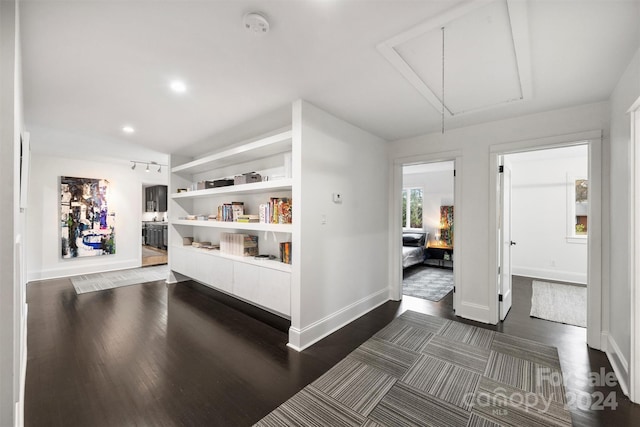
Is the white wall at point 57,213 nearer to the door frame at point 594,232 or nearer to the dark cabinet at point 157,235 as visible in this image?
the dark cabinet at point 157,235

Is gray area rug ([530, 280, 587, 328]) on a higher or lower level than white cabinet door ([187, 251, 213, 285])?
lower

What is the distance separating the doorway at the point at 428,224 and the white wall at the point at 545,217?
1320 mm

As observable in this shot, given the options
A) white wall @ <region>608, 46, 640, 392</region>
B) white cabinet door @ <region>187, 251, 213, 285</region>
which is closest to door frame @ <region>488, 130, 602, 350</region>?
white wall @ <region>608, 46, 640, 392</region>

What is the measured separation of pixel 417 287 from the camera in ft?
15.1

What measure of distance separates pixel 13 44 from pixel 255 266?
2.45 metres

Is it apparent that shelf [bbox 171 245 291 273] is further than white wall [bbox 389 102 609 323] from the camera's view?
No

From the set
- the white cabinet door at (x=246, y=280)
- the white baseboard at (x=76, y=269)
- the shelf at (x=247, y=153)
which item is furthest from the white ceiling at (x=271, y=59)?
the white baseboard at (x=76, y=269)

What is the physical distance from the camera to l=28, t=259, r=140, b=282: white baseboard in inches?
199

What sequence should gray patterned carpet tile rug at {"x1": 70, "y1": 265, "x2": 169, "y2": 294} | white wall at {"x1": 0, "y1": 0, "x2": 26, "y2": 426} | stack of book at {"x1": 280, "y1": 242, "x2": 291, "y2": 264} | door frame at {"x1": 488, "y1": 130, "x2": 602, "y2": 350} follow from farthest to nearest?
gray patterned carpet tile rug at {"x1": 70, "y1": 265, "x2": 169, "y2": 294}, stack of book at {"x1": 280, "y1": 242, "x2": 291, "y2": 264}, door frame at {"x1": 488, "y1": 130, "x2": 602, "y2": 350}, white wall at {"x1": 0, "y1": 0, "x2": 26, "y2": 426}

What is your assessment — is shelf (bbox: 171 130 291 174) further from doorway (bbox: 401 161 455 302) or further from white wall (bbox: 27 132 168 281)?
doorway (bbox: 401 161 455 302)

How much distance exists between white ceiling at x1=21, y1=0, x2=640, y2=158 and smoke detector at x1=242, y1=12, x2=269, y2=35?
33mm

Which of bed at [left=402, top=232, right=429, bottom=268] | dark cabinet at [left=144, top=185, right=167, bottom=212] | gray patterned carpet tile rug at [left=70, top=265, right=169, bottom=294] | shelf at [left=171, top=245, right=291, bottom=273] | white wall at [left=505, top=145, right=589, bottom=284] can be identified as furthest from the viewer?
dark cabinet at [left=144, top=185, right=167, bottom=212]

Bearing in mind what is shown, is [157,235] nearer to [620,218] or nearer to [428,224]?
[428,224]

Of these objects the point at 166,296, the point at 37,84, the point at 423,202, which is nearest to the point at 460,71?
the point at 37,84
